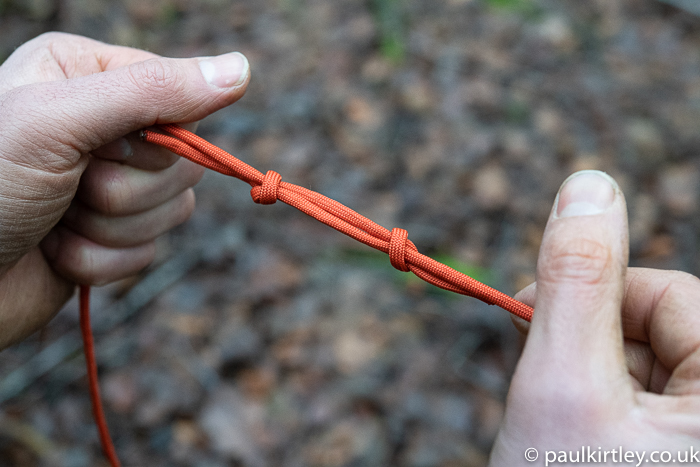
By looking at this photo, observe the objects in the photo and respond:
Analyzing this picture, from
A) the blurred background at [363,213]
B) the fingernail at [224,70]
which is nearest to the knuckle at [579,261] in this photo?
the fingernail at [224,70]

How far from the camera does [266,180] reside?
1.31 metres

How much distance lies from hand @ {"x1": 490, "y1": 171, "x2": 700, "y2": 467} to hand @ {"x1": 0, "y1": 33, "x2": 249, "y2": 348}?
1059 millimetres

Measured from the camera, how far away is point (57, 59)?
1540 mm

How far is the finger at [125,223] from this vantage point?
168 centimetres

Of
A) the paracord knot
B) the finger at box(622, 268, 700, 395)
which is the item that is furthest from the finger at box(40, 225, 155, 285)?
the finger at box(622, 268, 700, 395)

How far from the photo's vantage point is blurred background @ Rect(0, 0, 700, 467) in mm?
1981

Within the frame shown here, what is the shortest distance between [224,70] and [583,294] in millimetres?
1169

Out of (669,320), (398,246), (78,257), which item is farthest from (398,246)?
(78,257)

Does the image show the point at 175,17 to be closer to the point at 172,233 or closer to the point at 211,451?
the point at 172,233

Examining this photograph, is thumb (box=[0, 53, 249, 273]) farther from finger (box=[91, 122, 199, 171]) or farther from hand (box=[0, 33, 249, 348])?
finger (box=[91, 122, 199, 171])

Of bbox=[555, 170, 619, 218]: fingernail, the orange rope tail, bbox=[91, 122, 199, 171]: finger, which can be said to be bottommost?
the orange rope tail

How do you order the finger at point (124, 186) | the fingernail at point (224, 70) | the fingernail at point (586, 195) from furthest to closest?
1. the finger at point (124, 186)
2. the fingernail at point (224, 70)
3. the fingernail at point (586, 195)

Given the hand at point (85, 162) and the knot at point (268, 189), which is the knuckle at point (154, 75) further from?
the knot at point (268, 189)

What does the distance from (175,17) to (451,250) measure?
8.45 feet
